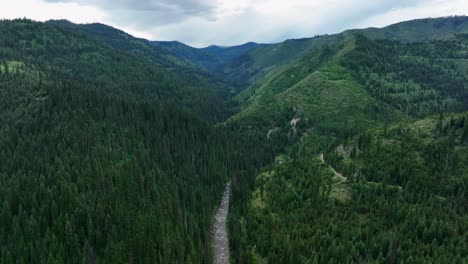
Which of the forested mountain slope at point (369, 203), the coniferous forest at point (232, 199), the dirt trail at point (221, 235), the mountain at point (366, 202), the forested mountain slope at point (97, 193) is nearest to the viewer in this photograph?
the forested mountain slope at point (369, 203)

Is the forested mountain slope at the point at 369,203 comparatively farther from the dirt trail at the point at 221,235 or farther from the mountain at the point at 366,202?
the dirt trail at the point at 221,235

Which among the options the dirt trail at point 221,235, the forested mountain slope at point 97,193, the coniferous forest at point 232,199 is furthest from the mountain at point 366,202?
the forested mountain slope at point 97,193

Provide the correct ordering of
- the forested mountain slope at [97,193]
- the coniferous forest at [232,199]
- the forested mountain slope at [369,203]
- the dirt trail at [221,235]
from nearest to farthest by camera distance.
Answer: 1. the forested mountain slope at [369,203]
2. the coniferous forest at [232,199]
3. the forested mountain slope at [97,193]
4. the dirt trail at [221,235]

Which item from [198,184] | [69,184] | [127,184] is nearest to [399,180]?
[198,184]

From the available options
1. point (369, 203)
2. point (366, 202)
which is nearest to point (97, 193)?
point (366, 202)

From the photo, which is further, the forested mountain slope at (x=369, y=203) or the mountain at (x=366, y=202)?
the mountain at (x=366, y=202)

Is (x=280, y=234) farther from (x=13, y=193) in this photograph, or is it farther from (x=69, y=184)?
(x=13, y=193)

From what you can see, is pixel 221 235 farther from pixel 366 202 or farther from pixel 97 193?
pixel 366 202

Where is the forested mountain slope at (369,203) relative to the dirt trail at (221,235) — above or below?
above

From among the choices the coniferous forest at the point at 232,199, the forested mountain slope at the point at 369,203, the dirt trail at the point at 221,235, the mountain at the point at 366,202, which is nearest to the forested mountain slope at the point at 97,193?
the coniferous forest at the point at 232,199
